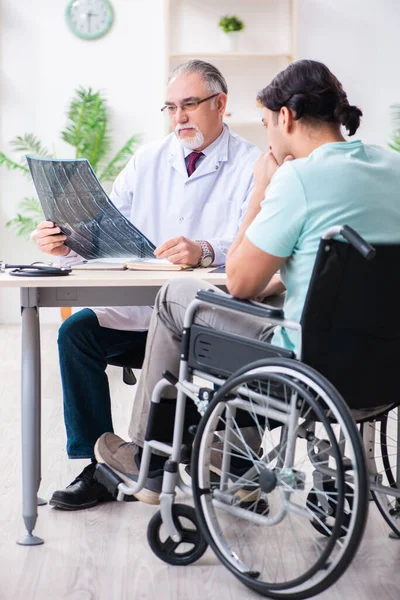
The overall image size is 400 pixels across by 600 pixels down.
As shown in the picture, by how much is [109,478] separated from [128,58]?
4.27m

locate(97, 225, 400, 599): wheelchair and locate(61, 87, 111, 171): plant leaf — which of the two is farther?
locate(61, 87, 111, 171): plant leaf

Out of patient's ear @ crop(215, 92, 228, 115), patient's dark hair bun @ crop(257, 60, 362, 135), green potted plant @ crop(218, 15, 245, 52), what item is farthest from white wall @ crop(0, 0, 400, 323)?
Result: patient's dark hair bun @ crop(257, 60, 362, 135)

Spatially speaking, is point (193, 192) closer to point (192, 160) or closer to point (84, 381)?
point (192, 160)

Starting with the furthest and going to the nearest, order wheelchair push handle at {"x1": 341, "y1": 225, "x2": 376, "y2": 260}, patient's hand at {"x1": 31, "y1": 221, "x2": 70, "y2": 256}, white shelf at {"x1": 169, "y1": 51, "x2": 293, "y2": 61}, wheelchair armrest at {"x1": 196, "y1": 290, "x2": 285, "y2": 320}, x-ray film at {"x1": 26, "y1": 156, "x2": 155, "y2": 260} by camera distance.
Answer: white shelf at {"x1": 169, "y1": 51, "x2": 293, "y2": 61} < patient's hand at {"x1": 31, "y1": 221, "x2": 70, "y2": 256} < x-ray film at {"x1": 26, "y1": 156, "x2": 155, "y2": 260} < wheelchair armrest at {"x1": 196, "y1": 290, "x2": 285, "y2": 320} < wheelchair push handle at {"x1": 341, "y1": 225, "x2": 376, "y2": 260}

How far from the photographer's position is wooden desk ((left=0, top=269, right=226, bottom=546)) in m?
2.14

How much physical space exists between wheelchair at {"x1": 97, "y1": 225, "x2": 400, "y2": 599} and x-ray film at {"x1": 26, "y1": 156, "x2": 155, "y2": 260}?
0.58 meters

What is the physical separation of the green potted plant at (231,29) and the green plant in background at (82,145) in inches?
34.1

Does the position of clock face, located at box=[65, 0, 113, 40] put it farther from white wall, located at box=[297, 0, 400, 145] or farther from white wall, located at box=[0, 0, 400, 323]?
white wall, located at box=[297, 0, 400, 145]

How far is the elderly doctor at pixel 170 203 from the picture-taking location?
8.23ft

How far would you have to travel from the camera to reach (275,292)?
2207 millimetres

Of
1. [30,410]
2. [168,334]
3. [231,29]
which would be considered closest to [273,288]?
[168,334]

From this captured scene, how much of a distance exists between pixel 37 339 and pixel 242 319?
1.87 ft

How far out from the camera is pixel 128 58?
5.86 m

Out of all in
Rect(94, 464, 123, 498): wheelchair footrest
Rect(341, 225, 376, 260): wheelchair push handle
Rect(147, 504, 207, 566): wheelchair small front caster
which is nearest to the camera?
Rect(341, 225, 376, 260): wheelchair push handle
